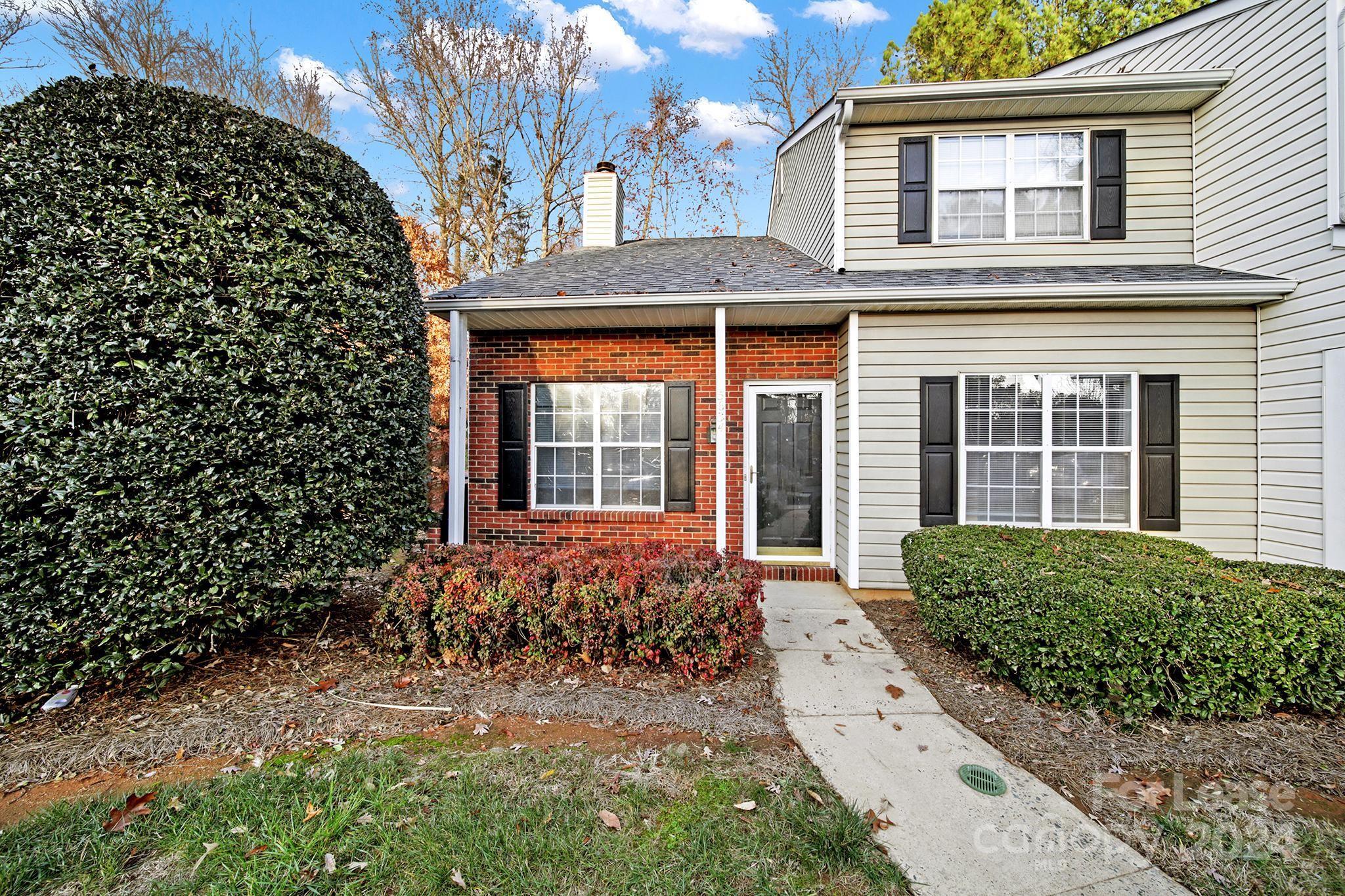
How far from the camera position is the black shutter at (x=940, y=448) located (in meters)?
5.38

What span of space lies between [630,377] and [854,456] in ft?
8.71

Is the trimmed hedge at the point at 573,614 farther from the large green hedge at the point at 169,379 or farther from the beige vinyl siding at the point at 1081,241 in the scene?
the beige vinyl siding at the point at 1081,241

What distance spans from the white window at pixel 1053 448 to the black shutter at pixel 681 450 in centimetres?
279

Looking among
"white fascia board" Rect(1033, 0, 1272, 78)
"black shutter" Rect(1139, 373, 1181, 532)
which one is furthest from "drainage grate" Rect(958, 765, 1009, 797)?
"white fascia board" Rect(1033, 0, 1272, 78)

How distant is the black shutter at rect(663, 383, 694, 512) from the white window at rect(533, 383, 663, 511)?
13 centimetres

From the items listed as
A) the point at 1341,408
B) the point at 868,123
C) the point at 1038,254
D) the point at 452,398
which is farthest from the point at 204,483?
the point at 1341,408

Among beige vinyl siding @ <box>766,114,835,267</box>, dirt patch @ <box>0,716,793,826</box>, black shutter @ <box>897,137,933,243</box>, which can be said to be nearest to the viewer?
dirt patch @ <box>0,716,793,826</box>

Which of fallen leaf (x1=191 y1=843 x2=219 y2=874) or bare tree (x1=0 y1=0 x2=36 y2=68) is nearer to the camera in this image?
fallen leaf (x1=191 y1=843 x2=219 y2=874)

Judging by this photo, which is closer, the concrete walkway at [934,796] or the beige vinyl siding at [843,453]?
the concrete walkway at [934,796]

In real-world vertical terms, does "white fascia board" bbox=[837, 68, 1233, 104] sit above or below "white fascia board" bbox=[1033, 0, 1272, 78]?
below

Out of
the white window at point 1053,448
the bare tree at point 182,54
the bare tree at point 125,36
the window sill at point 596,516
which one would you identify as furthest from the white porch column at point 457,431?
the bare tree at point 125,36

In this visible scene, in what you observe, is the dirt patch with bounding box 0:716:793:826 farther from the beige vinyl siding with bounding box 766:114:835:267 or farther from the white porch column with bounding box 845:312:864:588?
the beige vinyl siding with bounding box 766:114:835:267

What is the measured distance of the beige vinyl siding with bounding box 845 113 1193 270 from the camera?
5.55m

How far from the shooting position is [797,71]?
14.6 m
